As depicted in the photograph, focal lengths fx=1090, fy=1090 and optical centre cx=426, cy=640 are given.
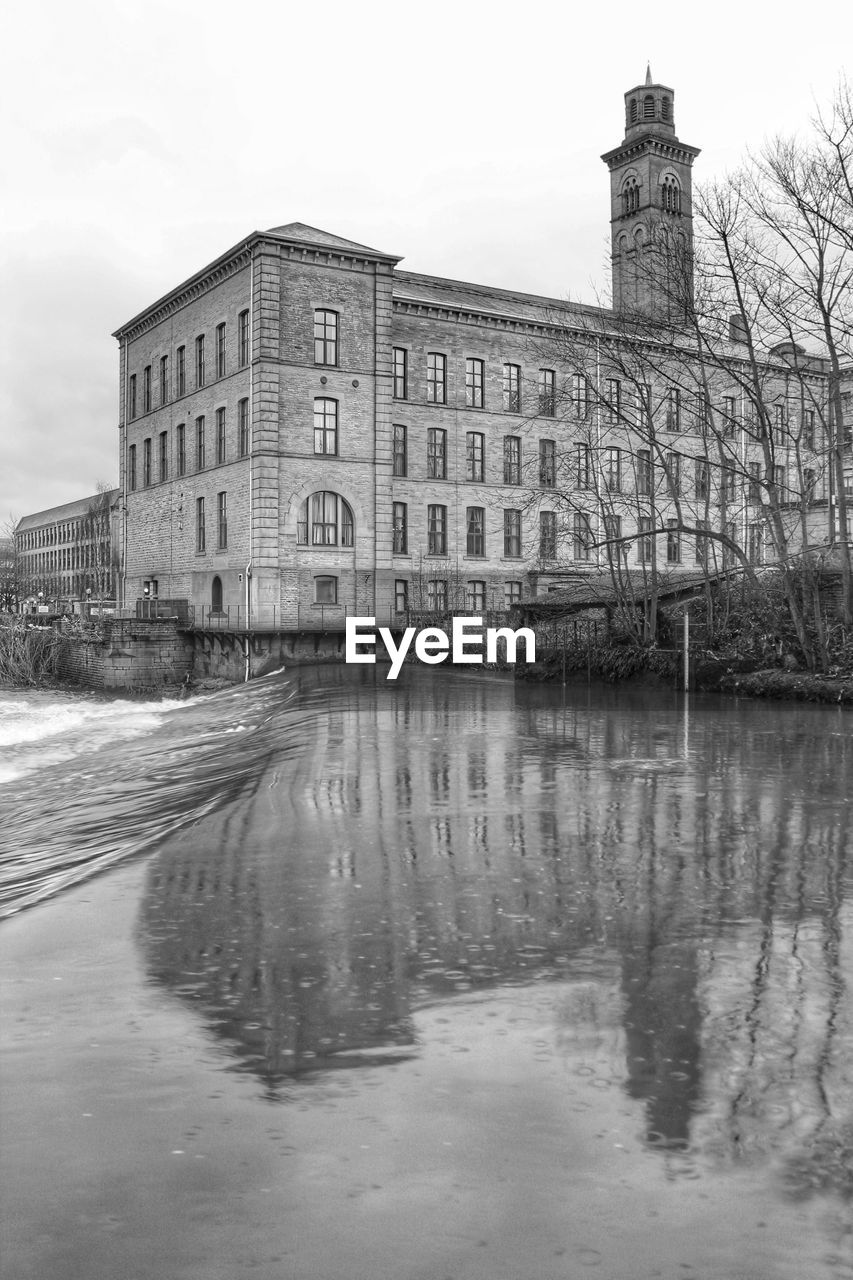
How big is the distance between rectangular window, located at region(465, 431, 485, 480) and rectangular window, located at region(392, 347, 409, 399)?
352 centimetres

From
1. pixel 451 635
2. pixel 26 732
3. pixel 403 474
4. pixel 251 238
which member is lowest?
pixel 26 732

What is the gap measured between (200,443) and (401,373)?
8.66 meters

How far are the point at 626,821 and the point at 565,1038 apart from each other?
4.66 m

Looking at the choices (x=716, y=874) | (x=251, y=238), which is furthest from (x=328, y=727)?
(x=251, y=238)

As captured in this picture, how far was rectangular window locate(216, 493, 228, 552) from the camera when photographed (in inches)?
1639

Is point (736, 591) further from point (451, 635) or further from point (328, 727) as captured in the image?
point (451, 635)

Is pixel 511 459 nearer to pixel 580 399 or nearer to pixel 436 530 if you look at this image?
pixel 436 530

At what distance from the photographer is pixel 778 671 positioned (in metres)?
21.3

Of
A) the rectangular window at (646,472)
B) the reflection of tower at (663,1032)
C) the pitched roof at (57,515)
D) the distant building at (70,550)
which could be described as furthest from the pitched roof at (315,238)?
the pitched roof at (57,515)

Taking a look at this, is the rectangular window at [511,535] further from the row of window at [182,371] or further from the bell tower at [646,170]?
the bell tower at [646,170]

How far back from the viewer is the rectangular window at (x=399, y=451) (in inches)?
→ 1742

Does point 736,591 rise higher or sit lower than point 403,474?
lower

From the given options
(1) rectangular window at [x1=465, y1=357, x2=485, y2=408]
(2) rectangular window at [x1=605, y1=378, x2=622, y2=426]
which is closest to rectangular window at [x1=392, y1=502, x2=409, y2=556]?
(1) rectangular window at [x1=465, y1=357, x2=485, y2=408]

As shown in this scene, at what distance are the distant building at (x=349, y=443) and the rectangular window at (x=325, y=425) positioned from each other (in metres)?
0.06
